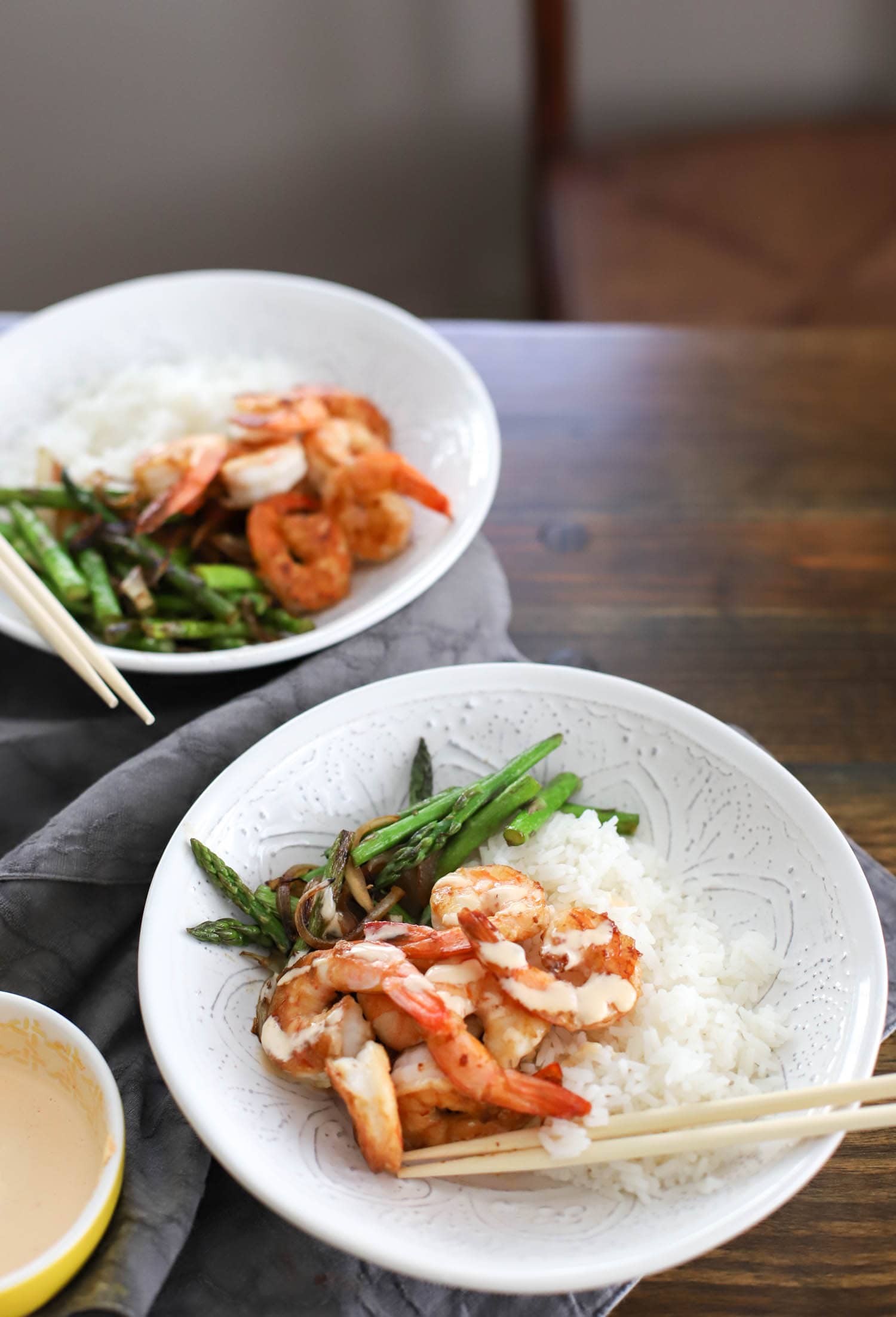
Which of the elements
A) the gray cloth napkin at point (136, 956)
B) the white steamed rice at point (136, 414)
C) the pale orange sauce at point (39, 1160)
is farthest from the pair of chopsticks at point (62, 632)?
the pale orange sauce at point (39, 1160)

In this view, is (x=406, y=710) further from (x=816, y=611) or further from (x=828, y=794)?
(x=816, y=611)

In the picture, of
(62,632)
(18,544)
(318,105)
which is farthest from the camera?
(318,105)

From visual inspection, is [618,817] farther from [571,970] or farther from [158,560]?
[158,560]

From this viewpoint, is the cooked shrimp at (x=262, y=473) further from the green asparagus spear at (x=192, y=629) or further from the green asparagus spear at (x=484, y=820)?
the green asparagus spear at (x=484, y=820)

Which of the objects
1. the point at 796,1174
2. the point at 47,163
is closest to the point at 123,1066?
the point at 796,1174

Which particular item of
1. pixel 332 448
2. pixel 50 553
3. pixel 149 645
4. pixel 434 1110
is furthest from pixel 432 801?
pixel 50 553

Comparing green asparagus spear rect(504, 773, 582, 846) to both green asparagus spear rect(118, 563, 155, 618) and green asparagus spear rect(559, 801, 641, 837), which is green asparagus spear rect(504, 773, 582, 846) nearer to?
green asparagus spear rect(559, 801, 641, 837)
